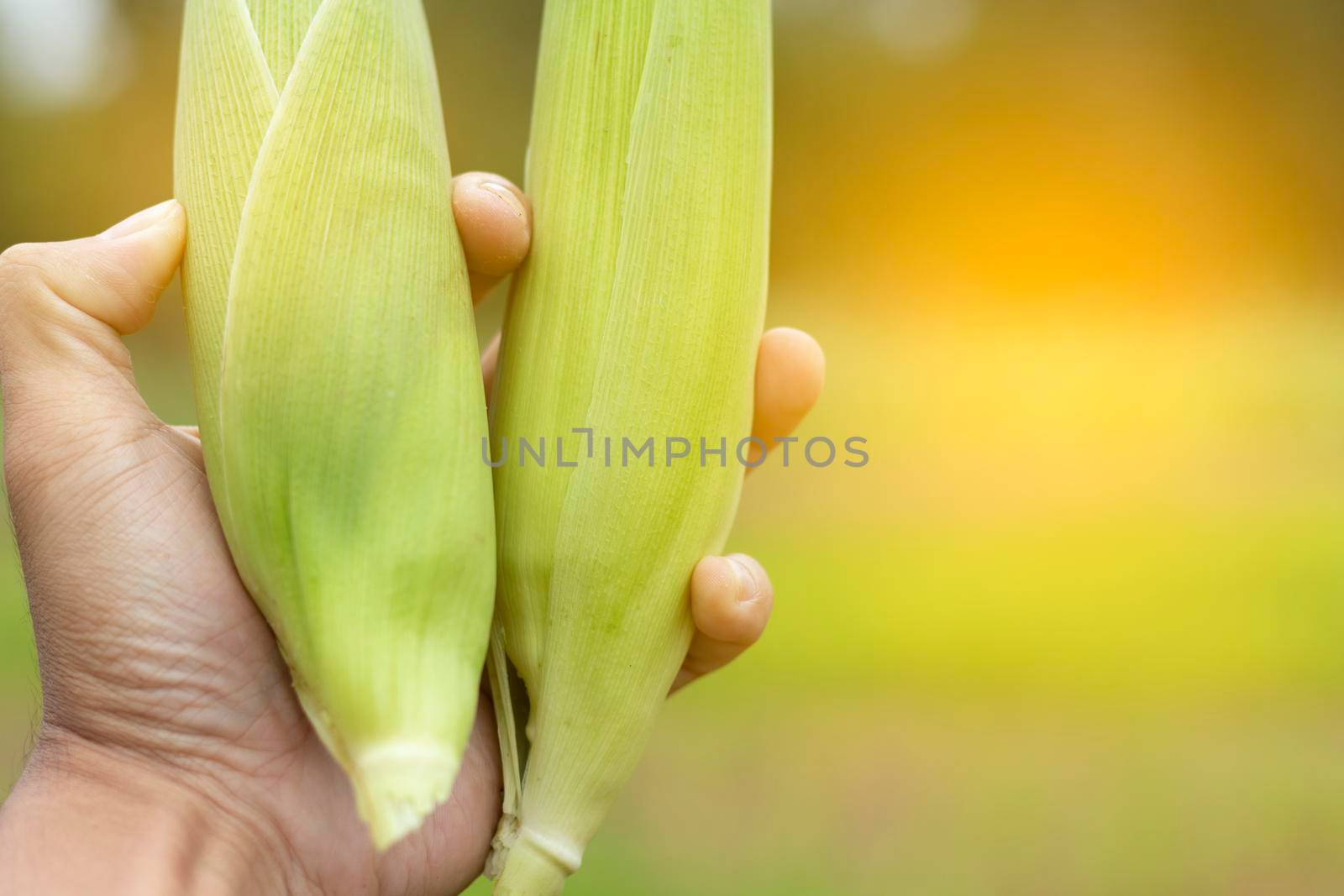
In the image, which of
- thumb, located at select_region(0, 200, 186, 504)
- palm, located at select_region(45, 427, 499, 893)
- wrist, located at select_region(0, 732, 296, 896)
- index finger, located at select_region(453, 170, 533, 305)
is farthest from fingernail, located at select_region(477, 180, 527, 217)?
wrist, located at select_region(0, 732, 296, 896)

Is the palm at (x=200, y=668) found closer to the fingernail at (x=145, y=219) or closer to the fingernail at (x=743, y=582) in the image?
the fingernail at (x=145, y=219)

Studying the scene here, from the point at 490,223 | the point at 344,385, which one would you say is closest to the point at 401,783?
Result: the point at 344,385

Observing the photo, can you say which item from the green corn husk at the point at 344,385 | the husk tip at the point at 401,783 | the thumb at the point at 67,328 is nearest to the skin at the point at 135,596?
the thumb at the point at 67,328

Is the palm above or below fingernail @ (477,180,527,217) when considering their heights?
below

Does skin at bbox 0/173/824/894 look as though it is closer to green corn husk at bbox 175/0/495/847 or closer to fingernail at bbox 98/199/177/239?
fingernail at bbox 98/199/177/239

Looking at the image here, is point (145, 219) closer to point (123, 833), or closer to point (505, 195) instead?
point (505, 195)

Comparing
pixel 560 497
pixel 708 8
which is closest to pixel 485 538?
pixel 560 497
